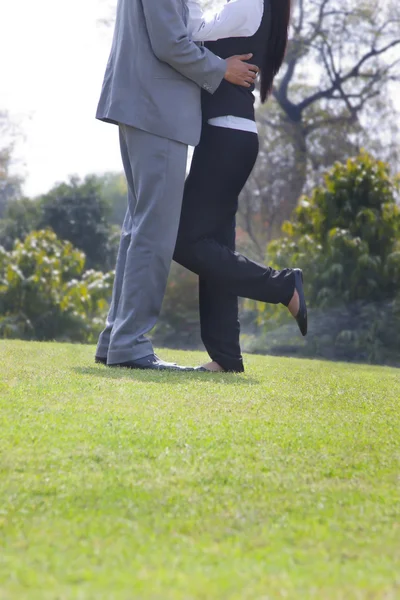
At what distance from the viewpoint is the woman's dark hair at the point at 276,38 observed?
12.3 ft

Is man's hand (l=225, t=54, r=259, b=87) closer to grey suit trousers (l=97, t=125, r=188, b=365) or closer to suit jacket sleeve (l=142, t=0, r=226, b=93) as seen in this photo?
suit jacket sleeve (l=142, t=0, r=226, b=93)

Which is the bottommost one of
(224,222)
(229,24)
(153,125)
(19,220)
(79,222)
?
(224,222)

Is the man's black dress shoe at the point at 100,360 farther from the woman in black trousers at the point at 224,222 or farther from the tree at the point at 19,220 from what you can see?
the tree at the point at 19,220

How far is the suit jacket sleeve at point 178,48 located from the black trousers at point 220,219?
214mm

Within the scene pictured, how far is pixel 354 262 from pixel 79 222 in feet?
60.3

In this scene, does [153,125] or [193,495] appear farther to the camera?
[153,125]

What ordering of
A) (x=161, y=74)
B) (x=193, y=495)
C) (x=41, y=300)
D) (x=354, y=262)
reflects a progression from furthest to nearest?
(x=41, y=300)
(x=354, y=262)
(x=161, y=74)
(x=193, y=495)

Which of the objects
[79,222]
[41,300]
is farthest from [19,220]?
[41,300]

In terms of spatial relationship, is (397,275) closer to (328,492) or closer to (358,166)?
(358,166)

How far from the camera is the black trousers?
138 inches

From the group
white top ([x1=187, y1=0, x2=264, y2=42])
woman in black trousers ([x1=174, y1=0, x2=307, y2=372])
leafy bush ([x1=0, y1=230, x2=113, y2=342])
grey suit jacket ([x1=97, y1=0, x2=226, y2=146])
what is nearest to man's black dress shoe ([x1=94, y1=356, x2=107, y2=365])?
woman in black trousers ([x1=174, y1=0, x2=307, y2=372])

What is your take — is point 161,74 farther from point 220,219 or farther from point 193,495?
point 193,495

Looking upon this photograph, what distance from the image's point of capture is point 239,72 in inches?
139

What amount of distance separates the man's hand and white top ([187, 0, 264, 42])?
0.12m
